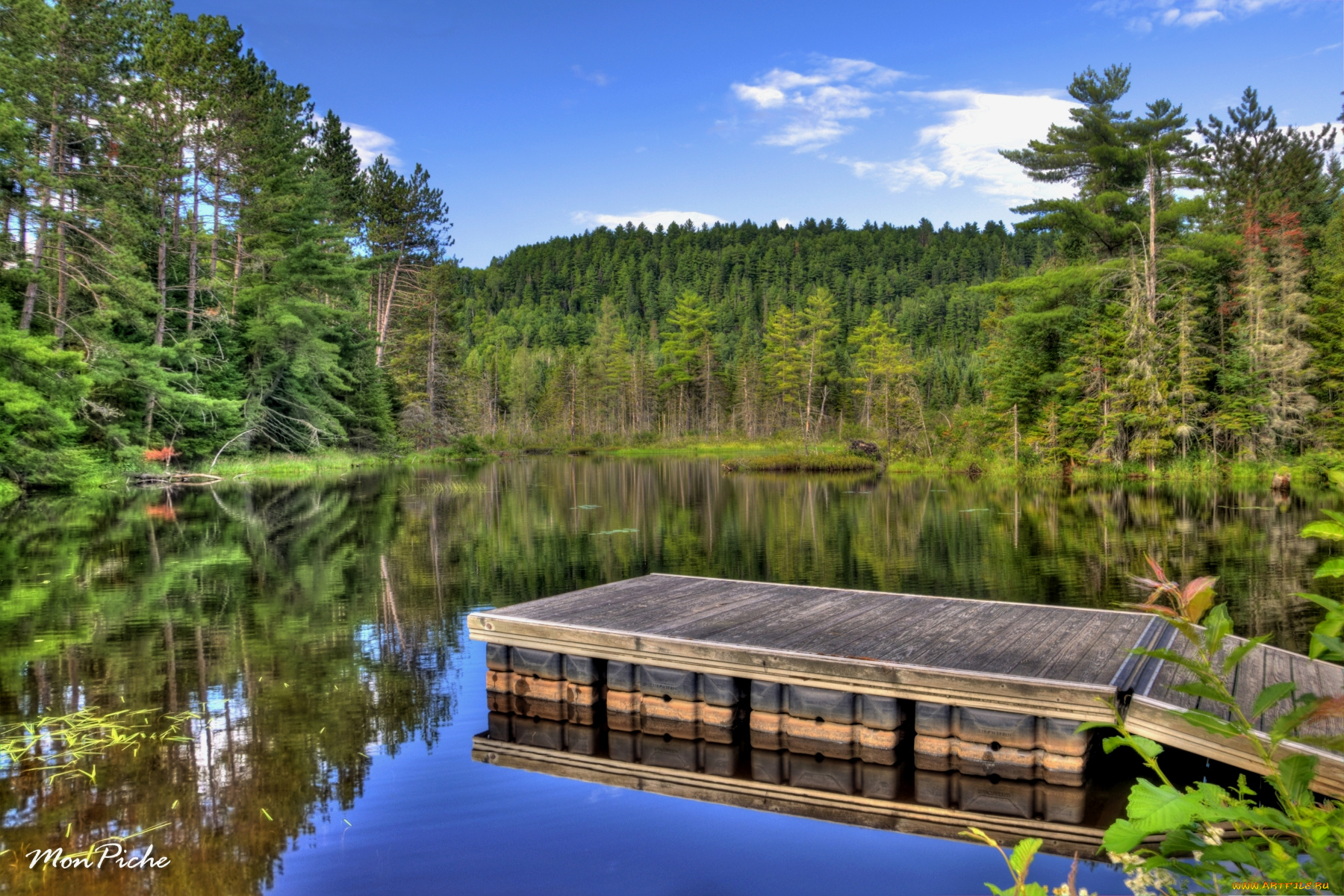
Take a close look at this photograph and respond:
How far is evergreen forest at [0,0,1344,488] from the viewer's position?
28.9 metres

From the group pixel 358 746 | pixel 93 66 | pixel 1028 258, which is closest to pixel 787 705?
pixel 358 746

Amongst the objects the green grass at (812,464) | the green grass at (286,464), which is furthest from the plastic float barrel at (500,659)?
Answer: the green grass at (812,464)

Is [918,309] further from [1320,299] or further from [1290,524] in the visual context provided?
[1290,524]

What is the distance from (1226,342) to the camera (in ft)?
113

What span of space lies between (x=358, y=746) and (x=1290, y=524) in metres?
19.4

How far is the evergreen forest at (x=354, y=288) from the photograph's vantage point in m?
28.9

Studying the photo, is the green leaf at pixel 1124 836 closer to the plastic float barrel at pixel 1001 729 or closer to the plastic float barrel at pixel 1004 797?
the plastic float barrel at pixel 1004 797

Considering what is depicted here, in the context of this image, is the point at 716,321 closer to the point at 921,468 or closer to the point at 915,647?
the point at 921,468

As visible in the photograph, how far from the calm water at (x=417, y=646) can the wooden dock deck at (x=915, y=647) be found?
106 cm

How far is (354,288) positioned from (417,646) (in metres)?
41.3

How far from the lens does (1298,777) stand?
188cm

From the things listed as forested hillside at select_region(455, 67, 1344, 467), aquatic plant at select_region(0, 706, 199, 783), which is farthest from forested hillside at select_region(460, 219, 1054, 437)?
aquatic plant at select_region(0, 706, 199, 783)

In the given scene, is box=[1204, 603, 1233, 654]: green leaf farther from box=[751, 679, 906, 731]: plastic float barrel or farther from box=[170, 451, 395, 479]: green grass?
box=[170, 451, 395, 479]: green grass

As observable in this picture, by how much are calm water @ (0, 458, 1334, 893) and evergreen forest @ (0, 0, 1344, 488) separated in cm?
690
